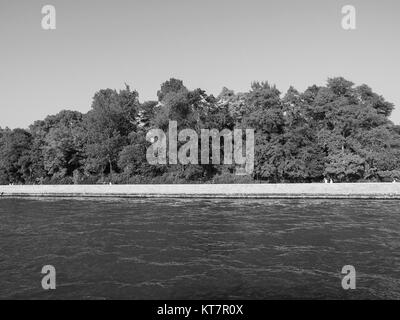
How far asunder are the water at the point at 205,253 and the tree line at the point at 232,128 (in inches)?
724

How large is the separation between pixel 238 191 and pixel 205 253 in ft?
91.0

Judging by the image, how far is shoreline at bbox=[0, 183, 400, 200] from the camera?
42.6m

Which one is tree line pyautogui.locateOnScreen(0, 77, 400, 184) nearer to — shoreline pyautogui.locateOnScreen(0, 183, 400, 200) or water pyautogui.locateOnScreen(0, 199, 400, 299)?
shoreline pyautogui.locateOnScreen(0, 183, 400, 200)

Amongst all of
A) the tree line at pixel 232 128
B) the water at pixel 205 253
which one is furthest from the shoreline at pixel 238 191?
the water at pixel 205 253

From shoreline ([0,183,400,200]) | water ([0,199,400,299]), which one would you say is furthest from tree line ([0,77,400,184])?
water ([0,199,400,299])

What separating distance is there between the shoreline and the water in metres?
8.09

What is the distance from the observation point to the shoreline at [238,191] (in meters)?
42.6

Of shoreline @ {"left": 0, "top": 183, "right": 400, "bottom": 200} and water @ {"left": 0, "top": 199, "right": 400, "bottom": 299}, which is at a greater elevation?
shoreline @ {"left": 0, "top": 183, "right": 400, "bottom": 200}

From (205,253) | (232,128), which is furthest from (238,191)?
(205,253)

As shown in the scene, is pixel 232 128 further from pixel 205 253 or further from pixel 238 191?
pixel 205 253

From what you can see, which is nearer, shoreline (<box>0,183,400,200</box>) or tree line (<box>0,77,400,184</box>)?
shoreline (<box>0,183,400,200</box>)

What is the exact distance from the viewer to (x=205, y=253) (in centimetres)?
1991

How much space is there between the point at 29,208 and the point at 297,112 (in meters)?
40.6
